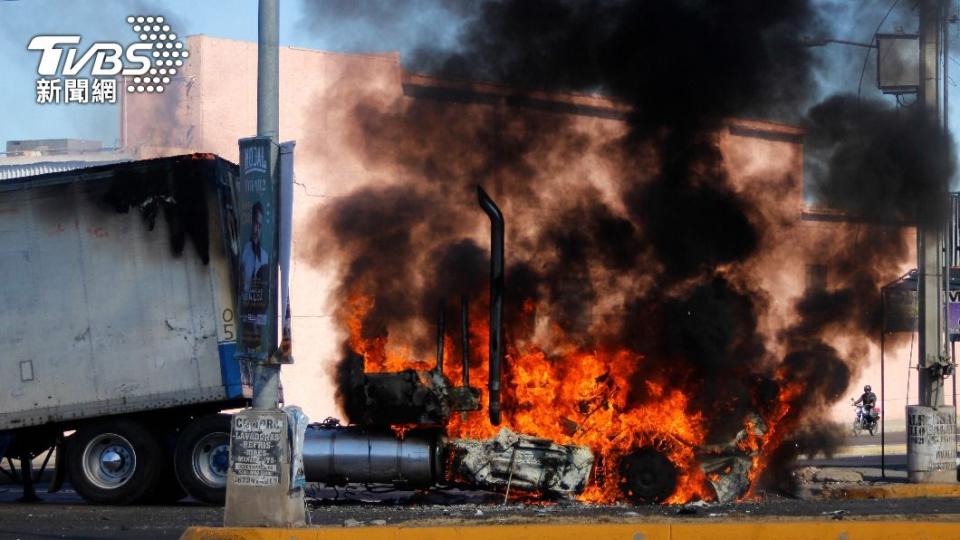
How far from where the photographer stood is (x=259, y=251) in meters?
9.27

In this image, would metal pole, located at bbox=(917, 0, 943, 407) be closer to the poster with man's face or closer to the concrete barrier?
the concrete barrier

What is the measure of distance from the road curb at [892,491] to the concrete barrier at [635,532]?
576 centimetres

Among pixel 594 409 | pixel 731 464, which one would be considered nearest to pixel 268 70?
pixel 594 409

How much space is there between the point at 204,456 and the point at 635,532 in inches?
236

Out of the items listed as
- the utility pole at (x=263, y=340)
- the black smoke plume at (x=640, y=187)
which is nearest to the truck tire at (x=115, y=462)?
the black smoke plume at (x=640, y=187)

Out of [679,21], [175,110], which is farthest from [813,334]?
[175,110]

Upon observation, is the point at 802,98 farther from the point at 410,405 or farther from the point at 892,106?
the point at 410,405

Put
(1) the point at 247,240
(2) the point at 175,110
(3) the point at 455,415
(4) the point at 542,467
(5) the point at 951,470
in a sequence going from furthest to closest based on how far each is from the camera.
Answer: (2) the point at 175,110 → (5) the point at 951,470 → (3) the point at 455,415 → (4) the point at 542,467 → (1) the point at 247,240

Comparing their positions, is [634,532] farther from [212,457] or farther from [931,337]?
[931,337]

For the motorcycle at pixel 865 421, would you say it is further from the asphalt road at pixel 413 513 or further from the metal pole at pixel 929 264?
the asphalt road at pixel 413 513

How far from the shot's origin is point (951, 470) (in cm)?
1498

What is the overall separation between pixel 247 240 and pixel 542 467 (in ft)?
14.5

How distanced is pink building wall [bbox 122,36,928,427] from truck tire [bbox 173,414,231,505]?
440 centimetres
